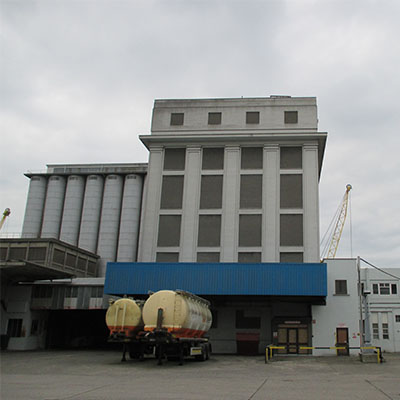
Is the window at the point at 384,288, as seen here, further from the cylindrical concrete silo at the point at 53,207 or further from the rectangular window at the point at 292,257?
the cylindrical concrete silo at the point at 53,207

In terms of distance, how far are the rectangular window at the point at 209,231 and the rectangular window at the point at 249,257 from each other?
2566 mm

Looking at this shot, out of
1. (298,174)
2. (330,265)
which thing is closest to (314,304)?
(330,265)

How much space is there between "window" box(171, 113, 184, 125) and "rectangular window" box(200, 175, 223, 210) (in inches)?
281

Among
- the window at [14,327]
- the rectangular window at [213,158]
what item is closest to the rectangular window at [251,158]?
the rectangular window at [213,158]

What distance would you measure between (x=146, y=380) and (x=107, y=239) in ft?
146

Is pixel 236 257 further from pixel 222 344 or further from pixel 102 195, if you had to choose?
pixel 102 195

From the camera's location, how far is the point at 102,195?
6575cm

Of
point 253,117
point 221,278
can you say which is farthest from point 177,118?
point 221,278

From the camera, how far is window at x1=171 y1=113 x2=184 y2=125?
50.2 m

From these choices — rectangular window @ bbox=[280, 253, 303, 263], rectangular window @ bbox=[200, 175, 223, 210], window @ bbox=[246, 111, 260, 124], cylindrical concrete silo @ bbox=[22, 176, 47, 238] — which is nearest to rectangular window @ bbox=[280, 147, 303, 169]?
window @ bbox=[246, 111, 260, 124]

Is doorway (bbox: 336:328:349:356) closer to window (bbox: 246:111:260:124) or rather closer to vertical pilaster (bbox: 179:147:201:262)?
vertical pilaster (bbox: 179:147:201:262)

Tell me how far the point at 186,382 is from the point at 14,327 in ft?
91.2

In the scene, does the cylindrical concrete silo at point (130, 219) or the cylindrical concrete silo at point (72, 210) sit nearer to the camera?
the cylindrical concrete silo at point (130, 219)

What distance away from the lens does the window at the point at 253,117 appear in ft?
161
